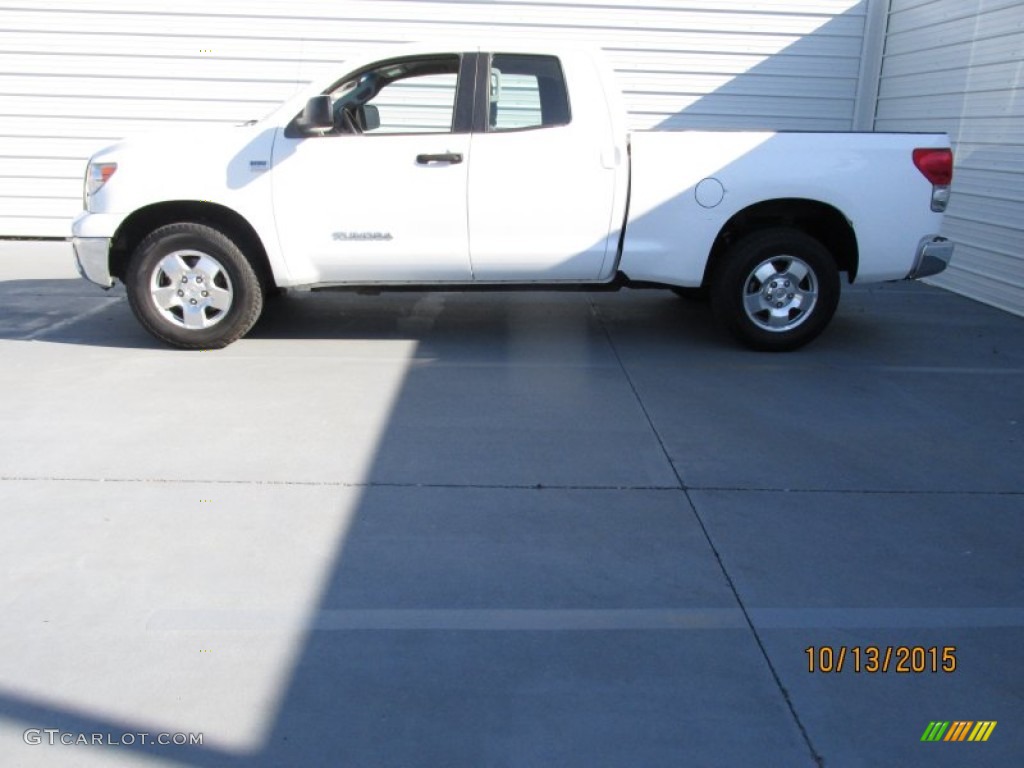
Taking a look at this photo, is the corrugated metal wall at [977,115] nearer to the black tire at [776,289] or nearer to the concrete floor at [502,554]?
the concrete floor at [502,554]

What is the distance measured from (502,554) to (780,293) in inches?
150

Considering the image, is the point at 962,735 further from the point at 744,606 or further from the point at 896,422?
the point at 896,422

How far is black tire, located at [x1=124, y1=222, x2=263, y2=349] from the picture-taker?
22.0 ft

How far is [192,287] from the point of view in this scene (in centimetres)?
683

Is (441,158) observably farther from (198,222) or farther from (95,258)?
(95,258)

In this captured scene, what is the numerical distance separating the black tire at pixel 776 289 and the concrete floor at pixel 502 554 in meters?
0.19

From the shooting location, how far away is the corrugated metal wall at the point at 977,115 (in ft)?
28.8

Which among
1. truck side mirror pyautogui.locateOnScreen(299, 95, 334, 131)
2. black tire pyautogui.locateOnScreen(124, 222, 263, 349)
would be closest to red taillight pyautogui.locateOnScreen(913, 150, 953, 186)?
truck side mirror pyautogui.locateOnScreen(299, 95, 334, 131)

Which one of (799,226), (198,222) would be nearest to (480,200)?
(198,222)

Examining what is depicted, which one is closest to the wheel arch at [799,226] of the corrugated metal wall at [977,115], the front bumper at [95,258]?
the corrugated metal wall at [977,115]

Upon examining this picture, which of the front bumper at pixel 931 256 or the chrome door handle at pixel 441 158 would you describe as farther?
the front bumper at pixel 931 256

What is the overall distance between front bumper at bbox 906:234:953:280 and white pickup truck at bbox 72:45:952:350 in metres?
0.01
